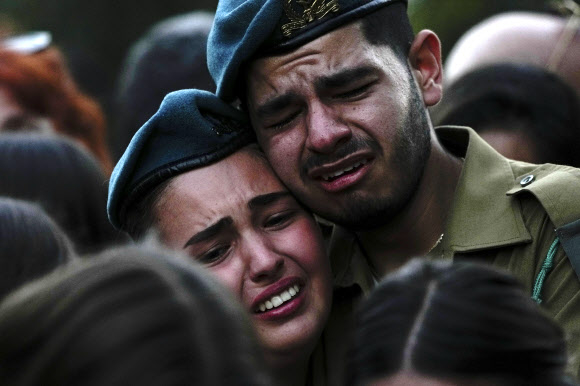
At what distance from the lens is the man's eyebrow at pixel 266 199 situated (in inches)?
117

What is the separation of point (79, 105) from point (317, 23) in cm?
253

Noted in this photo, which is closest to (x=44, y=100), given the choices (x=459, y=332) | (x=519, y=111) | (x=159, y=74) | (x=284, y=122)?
(x=159, y=74)

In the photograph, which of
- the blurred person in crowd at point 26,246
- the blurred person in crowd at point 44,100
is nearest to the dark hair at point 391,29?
the blurred person in crowd at point 26,246

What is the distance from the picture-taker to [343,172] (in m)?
2.94

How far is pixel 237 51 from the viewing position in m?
2.96

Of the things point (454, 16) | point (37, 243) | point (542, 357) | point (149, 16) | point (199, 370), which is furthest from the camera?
point (149, 16)

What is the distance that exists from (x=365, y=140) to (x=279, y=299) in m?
0.51

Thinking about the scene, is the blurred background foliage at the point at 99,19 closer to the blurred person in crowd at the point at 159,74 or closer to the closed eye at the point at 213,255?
the blurred person in crowd at the point at 159,74

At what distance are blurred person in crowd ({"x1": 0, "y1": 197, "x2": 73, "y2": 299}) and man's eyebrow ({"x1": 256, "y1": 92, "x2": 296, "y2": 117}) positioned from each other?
68 centimetres

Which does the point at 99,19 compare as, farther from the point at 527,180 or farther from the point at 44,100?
the point at 527,180

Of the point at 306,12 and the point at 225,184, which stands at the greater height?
the point at 306,12

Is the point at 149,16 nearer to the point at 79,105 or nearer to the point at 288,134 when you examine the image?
the point at 79,105

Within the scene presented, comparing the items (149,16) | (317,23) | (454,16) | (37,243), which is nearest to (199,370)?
(37,243)

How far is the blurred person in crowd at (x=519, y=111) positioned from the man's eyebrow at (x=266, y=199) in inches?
53.9
